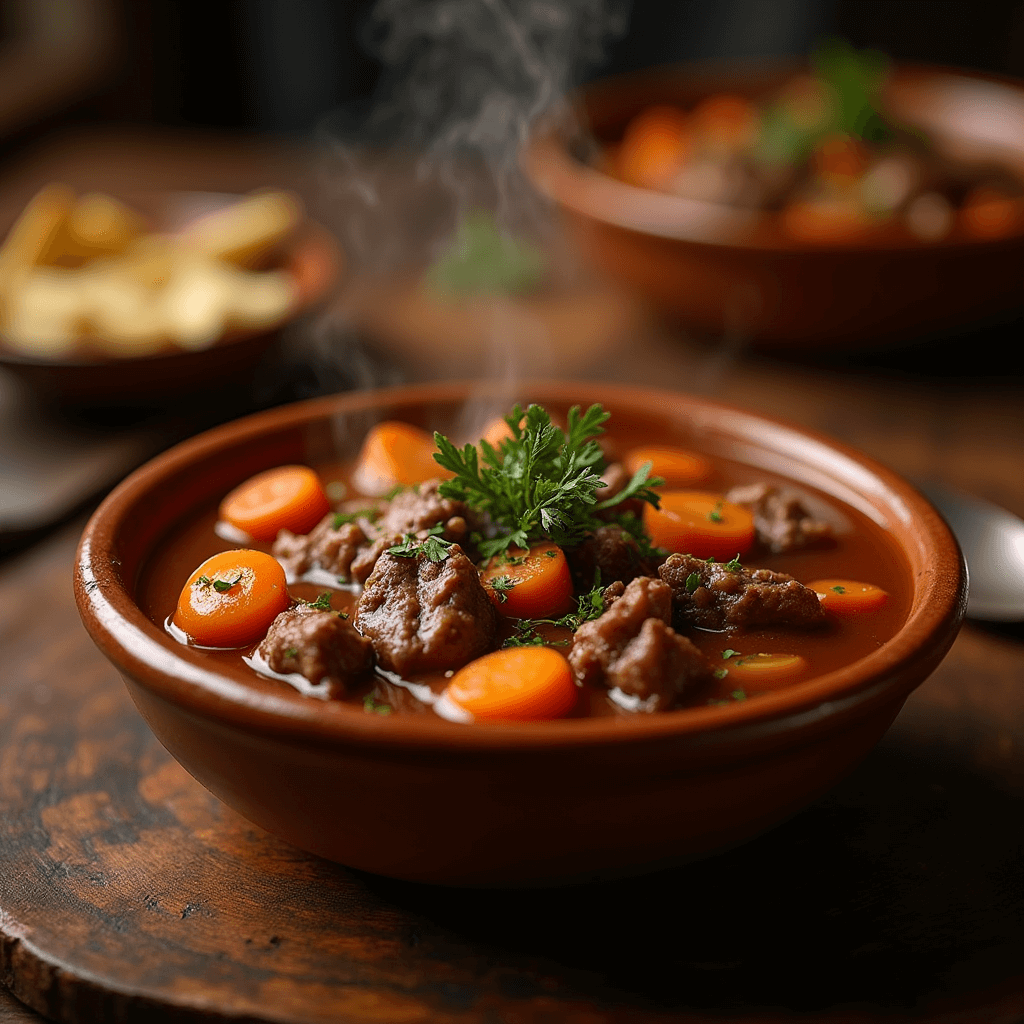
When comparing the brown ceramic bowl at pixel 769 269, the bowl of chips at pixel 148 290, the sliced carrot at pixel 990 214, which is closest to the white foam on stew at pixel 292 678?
the bowl of chips at pixel 148 290

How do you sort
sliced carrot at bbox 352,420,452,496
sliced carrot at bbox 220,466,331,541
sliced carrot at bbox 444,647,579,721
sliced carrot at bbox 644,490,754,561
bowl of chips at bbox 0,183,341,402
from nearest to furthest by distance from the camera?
sliced carrot at bbox 444,647,579,721, sliced carrot at bbox 644,490,754,561, sliced carrot at bbox 220,466,331,541, sliced carrot at bbox 352,420,452,496, bowl of chips at bbox 0,183,341,402

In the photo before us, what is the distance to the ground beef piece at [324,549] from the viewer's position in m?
2.46

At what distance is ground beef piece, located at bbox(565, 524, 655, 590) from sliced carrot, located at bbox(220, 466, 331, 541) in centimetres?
63

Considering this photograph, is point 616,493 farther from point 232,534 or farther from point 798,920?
point 798,920

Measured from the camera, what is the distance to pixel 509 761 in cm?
179

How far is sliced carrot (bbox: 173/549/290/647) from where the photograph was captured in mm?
2238

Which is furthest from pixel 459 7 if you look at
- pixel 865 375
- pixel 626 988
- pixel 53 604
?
pixel 626 988

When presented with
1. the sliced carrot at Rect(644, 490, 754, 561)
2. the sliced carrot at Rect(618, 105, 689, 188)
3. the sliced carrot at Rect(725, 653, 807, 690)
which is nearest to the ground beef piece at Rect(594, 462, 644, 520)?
the sliced carrot at Rect(644, 490, 754, 561)

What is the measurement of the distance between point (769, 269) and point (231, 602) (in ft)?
8.81

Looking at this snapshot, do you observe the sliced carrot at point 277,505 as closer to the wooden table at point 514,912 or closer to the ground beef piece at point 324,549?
the ground beef piece at point 324,549

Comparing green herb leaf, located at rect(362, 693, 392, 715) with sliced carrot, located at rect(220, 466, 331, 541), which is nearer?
green herb leaf, located at rect(362, 693, 392, 715)

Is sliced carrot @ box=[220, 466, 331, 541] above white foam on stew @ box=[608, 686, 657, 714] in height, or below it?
below

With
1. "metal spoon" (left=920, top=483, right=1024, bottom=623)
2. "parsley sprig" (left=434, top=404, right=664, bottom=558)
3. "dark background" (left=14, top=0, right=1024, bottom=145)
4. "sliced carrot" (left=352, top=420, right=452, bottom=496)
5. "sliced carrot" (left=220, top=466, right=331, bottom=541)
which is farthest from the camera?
"dark background" (left=14, top=0, right=1024, bottom=145)

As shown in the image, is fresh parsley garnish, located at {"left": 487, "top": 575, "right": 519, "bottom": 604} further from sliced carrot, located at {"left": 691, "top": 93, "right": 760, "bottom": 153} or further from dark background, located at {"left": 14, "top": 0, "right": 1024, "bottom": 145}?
dark background, located at {"left": 14, "top": 0, "right": 1024, "bottom": 145}
